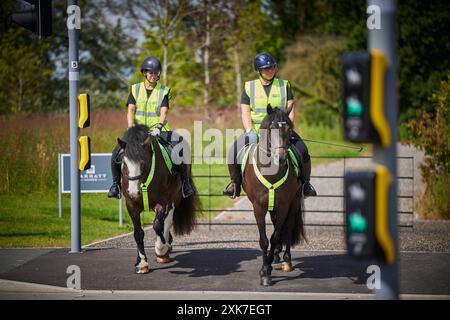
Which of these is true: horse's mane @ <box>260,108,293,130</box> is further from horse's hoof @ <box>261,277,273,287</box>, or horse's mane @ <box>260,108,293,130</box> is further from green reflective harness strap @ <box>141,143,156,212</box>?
horse's hoof @ <box>261,277,273,287</box>

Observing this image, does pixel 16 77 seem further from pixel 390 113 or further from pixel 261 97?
pixel 390 113

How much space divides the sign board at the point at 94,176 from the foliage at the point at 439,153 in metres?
7.56

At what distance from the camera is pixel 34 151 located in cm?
2123

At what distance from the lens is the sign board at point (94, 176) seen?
15047 millimetres

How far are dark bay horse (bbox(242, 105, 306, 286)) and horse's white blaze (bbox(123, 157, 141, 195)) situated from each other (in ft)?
5.12

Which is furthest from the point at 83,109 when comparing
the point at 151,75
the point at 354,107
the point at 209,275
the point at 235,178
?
the point at 354,107

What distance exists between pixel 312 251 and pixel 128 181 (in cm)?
413

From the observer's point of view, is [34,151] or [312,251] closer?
[312,251]

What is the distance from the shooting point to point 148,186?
10.8m

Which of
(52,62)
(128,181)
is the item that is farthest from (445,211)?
(52,62)

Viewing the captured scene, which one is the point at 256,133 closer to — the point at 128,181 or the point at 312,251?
the point at 128,181

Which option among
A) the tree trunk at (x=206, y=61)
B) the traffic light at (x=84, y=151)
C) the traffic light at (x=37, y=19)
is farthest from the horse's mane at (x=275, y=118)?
the tree trunk at (x=206, y=61)

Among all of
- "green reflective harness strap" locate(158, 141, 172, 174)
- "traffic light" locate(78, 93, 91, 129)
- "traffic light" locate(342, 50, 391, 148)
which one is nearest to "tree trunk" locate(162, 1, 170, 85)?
"traffic light" locate(78, 93, 91, 129)
